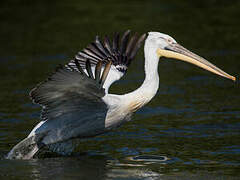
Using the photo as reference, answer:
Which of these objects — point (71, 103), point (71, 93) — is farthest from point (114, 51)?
point (71, 93)

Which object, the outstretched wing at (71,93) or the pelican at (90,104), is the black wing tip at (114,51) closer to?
the pelican at (90,104)

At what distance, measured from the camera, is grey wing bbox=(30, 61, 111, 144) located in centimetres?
818

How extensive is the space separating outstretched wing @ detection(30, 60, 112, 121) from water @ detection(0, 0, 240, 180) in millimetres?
785

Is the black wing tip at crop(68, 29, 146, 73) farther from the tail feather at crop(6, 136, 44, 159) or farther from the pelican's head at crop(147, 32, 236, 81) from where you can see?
the tail feather at crop(6, 136, 44, 159)

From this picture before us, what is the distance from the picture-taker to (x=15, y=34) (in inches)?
716

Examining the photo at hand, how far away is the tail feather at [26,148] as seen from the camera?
9469mm

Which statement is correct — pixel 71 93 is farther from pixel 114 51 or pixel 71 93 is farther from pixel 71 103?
pixel 114 51

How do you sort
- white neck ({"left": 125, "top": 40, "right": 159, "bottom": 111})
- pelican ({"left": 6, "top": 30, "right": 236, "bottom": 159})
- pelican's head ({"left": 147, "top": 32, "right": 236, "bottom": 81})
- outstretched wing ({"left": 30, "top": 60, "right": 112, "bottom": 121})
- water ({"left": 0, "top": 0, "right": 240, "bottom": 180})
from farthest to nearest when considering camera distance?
pelican's head ({"left": 147, "top": 32, "right": 236, "bottom": 81}), white neck ({"left": 125, "top": 40, "right": 159, "bottom": 111}), water ({"left": 0, "top": 0, "right": 240, "bottom": 180}), pelican ({"left": 6, "top": 30, "right": 236, "bottom": 159}), outstretched wing ({"left": 30, "top": 60, "right": 112, "bottom": 121})

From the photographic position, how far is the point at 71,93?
8.73 metres

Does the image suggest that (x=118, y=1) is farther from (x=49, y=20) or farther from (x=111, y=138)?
(x=111, y=138)

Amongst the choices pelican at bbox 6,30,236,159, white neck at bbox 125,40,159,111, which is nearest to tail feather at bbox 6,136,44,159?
pelican at bbox 6,30,236,159

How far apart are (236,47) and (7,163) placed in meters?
8.48

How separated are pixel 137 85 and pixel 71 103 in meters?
4.67

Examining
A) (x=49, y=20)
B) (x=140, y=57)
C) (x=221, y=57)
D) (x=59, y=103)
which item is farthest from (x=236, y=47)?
(x=59, y=103)
